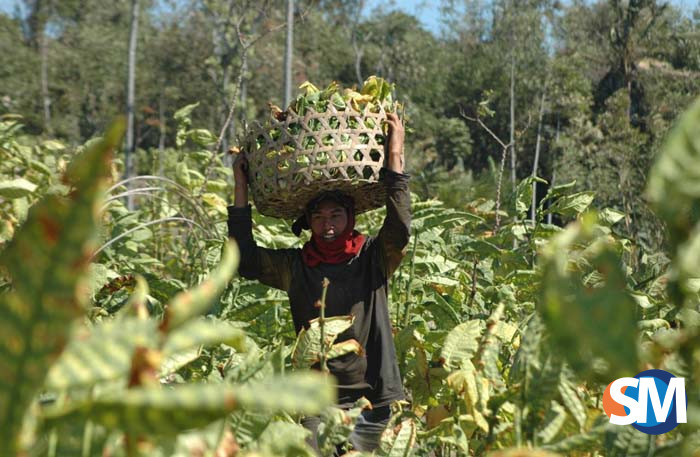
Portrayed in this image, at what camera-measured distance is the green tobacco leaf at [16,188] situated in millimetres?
1316

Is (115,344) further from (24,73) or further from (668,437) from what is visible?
(24,73)

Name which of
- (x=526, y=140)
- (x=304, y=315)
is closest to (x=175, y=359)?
(x=304, y=315)

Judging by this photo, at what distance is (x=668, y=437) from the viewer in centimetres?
58

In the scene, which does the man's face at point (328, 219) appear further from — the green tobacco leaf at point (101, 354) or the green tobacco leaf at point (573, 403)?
the green tobacco leaf at point (101, 354)

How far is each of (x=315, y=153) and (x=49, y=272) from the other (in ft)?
4.48

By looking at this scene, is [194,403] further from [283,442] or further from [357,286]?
[357,286]

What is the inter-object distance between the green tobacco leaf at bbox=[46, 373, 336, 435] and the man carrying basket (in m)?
1.46

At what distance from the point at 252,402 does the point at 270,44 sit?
2303 centimetres

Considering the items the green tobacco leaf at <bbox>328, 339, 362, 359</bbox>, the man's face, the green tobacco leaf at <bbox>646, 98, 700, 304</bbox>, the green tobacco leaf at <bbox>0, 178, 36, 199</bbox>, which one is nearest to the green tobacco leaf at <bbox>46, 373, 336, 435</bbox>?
the green tobacco leaf at <bbox>646, 98, 700, 304</bbox>

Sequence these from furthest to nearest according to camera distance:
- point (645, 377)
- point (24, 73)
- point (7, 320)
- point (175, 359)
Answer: point (24, 73) → point (175, 359) → point (645, 377) → point (7, 320)

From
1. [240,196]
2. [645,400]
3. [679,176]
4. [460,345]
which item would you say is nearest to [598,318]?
[679,176]

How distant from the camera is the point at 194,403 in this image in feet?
0.94

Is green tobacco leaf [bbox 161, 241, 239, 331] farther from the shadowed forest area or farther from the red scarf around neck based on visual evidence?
the shadowed forest area

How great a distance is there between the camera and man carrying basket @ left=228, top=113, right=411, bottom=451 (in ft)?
5.87
